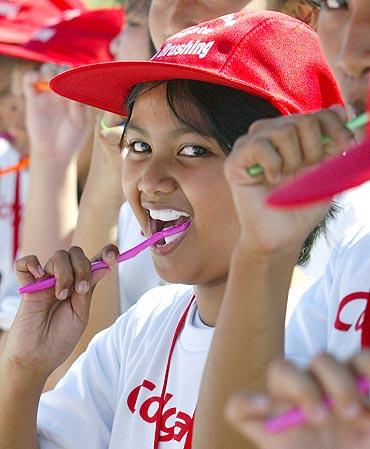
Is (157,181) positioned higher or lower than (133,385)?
higher

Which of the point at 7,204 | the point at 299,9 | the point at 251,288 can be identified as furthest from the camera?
the point at 7,204

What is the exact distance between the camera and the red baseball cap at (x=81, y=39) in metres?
3.34

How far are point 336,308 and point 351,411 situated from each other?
0.68m

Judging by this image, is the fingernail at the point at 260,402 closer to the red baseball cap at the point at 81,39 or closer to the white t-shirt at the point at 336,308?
the white t-shirt at the point at 336,308

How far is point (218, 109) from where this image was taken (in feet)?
5.84

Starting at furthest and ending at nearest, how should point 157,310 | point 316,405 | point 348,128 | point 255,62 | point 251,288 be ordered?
point 157,310 → point 255,62 → point 251,288 → point 348,128 → point 316,405

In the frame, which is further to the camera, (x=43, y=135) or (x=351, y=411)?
A: (x=43, y=135)

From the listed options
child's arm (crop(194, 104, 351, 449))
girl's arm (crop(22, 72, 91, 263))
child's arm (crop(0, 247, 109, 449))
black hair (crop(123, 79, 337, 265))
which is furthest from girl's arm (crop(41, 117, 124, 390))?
child's arm (crop(194, 104, 351, 449))

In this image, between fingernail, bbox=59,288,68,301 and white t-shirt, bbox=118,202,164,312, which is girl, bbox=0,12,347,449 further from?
white t-shirt, bbox=118,202,164,312

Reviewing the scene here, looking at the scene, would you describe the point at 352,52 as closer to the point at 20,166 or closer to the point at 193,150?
the point at 193,150

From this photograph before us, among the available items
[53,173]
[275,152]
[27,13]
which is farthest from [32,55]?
[275,152]

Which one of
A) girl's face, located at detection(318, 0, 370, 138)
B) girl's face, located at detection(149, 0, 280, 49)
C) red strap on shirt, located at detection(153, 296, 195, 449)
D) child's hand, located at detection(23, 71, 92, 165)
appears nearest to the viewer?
girl's face, located at detection(318, 0, 370, 138)

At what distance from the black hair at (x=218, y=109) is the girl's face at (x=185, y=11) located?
0.63m

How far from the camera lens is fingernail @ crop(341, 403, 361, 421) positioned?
2.94 feet
